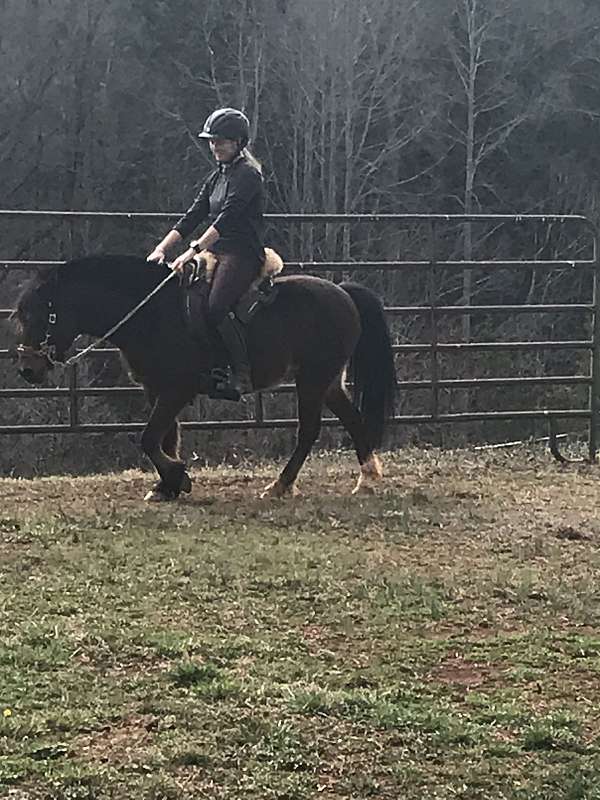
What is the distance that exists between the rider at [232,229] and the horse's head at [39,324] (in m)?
0.73

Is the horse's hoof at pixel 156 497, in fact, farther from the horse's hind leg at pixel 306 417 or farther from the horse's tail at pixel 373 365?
the horse's tail at pixel 373 365

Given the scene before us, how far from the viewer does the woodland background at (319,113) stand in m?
25.0

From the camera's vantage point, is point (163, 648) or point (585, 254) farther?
point (585, 254)

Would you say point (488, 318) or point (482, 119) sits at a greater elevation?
point (482, 119)

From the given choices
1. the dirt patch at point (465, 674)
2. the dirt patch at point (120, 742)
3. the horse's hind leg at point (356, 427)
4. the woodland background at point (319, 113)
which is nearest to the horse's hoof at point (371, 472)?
the horse's hind leg at point (356, 427)

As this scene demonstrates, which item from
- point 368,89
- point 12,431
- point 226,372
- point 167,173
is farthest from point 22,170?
point 226,372

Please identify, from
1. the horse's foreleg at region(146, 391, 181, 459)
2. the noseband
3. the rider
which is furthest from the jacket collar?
the horse's foreleg at region(146, 391, 181, 459)

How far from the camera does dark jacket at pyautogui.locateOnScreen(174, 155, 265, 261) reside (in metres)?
7.11

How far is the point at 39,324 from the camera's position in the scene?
7289 millimetres

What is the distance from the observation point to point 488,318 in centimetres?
1683

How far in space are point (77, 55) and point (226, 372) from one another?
2044cm

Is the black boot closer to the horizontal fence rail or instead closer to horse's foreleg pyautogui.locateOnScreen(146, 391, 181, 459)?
horse's foreleg pyautogui.locateOnScreen(146, 391, 181, 459)

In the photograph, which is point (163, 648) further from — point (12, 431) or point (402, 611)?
point (12, 431)

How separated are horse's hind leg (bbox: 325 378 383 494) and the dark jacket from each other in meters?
1.28
